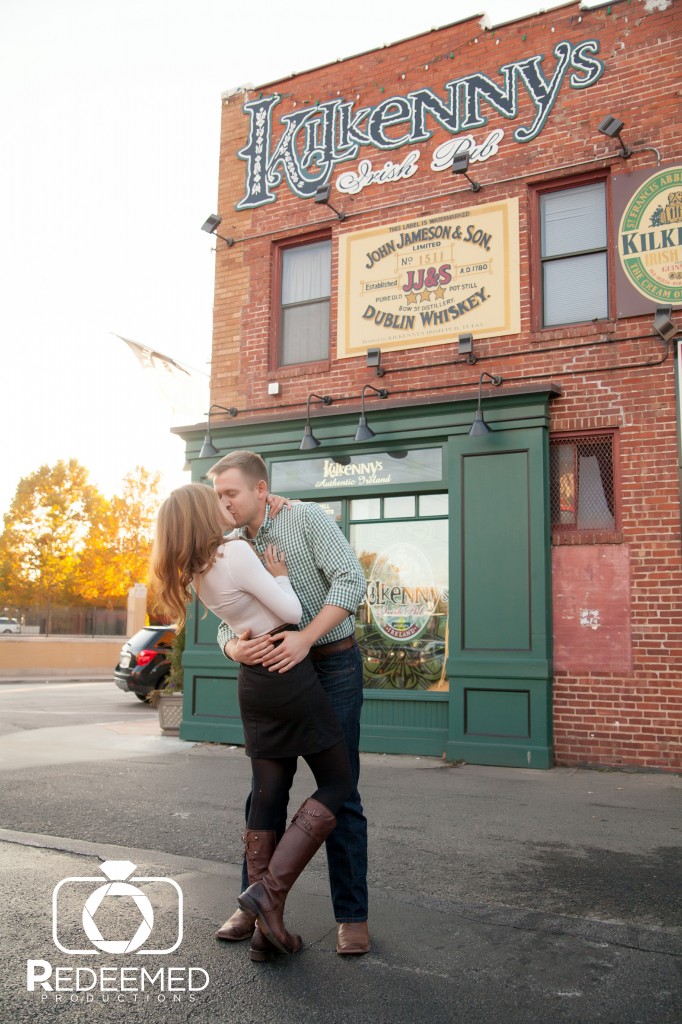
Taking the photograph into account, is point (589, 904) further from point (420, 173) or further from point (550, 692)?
point (420, 173)

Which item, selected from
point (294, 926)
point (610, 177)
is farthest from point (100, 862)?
point (610, 177)

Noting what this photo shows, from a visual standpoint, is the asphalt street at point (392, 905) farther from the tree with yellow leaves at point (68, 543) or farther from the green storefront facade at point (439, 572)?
the tree with yellow leaves at point (68, 543)

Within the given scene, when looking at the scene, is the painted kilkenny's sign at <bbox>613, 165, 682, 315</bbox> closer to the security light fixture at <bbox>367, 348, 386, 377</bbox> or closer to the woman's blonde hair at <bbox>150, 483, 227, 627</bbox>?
the security light fixture at <bbox>367, 348, 386, 377</bbox>

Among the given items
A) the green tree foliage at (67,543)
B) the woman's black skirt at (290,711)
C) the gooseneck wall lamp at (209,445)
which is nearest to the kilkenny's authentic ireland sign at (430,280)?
the gooseneck wall lamp at (209,445)

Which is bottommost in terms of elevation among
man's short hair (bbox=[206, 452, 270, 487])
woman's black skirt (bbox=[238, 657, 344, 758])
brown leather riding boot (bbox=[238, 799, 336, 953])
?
brown leather riding boot (bbox=[238, 799, 336, 953])

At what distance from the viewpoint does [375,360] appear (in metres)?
9.94

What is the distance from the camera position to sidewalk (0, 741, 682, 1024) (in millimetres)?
2889

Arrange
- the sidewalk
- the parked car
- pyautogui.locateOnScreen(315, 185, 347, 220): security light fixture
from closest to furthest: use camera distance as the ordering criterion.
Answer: the sidewalk, pyautogui.locateOnScreen(315, 185, 347, 220): security light fixture, the parked car

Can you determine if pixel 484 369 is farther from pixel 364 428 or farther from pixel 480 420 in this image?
pixel 364 428

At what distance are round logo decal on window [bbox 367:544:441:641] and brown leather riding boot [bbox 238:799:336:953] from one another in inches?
250

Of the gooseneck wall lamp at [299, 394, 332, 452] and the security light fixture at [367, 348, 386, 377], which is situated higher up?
the security light fixture at [367, 348, 386, 377]

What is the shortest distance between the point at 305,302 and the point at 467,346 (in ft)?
8.09

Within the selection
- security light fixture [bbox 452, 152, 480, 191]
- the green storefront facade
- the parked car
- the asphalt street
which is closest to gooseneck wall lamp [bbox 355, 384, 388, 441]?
the green storefront facade

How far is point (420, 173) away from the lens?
1017 centimetres
